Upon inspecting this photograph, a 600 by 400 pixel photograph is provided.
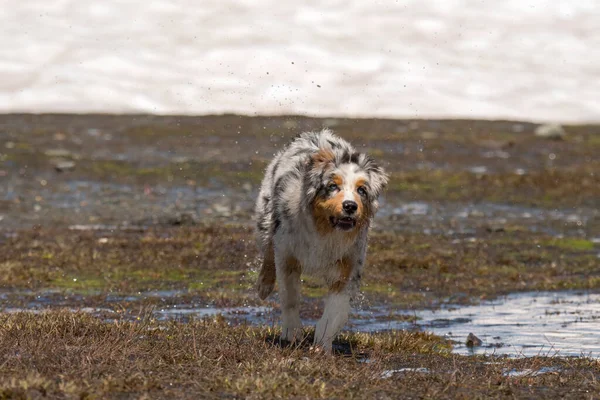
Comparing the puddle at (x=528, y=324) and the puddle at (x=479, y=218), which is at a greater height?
the puddle at (x=479, y=218)

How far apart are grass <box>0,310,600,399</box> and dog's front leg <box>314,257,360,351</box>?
0.35 metres

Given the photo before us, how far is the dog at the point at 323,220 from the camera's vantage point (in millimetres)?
11531

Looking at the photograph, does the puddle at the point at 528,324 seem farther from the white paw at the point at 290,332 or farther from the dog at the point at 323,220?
the dog at the point at 323,220

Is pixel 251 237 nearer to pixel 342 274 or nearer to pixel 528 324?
pixel 528 324

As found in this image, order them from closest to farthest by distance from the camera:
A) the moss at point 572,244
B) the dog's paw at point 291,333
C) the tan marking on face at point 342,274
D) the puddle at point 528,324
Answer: the tan marking on face at point 342,274 → the dog's paw at point 291,333 → the puddle at point 528,324 → the moss at point 572,244

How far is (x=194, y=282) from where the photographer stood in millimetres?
19812

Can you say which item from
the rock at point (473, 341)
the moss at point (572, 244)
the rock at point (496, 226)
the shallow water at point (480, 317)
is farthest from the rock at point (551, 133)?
the rock at point (473, 341)

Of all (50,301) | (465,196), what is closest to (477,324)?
(50,301)

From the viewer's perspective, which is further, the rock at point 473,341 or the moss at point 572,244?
the moss at point 572,244

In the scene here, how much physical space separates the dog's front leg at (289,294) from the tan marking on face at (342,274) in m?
0.72

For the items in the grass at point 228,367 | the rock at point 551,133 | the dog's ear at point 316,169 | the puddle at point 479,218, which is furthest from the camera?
the rock at point 551,133

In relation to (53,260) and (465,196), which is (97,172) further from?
(53,260)

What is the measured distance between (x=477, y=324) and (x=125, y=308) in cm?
581

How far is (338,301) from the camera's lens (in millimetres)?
12156
